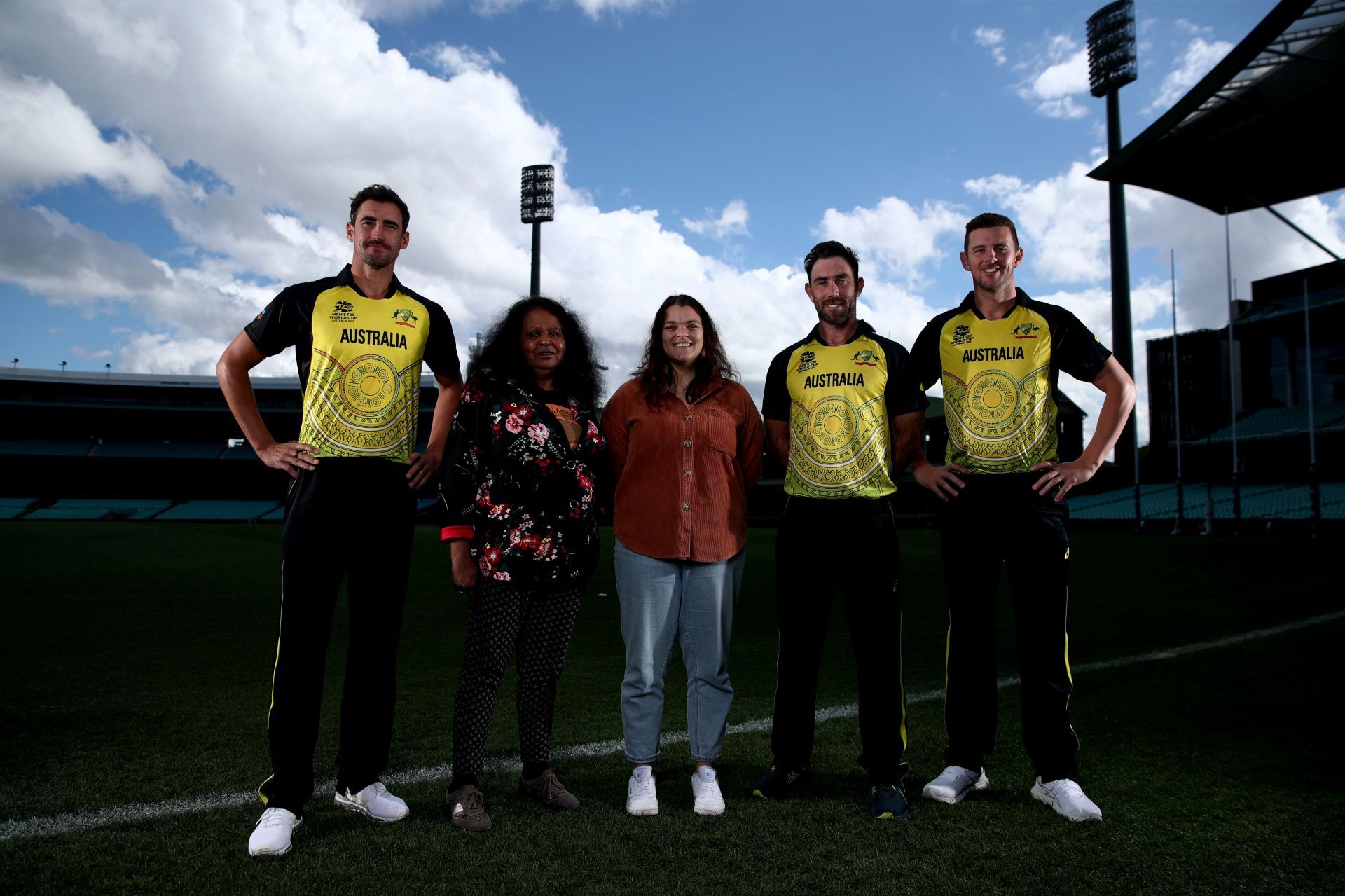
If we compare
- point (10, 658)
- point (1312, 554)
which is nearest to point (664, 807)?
point (10, 658)

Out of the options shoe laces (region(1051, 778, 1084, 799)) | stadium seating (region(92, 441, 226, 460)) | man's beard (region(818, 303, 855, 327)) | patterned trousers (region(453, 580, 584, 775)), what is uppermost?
stadium seating (region(92, 441, 226, 460))

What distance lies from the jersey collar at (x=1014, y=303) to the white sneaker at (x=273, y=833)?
302 centimetres

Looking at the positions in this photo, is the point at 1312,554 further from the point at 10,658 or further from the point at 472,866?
the point at 10,658

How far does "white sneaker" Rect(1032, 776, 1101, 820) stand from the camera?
2717 mm

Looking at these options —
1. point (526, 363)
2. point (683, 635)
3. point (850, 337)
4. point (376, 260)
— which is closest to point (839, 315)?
point (850, 337)

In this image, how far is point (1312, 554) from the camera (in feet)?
40.5

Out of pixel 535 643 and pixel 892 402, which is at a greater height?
pixel 892 402

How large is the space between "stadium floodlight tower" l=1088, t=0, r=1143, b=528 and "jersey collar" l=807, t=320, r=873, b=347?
36.1 m

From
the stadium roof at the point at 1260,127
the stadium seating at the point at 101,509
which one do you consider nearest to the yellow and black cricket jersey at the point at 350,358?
the stadium roof at the point at 1260,127

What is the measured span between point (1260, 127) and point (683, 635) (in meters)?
21.6

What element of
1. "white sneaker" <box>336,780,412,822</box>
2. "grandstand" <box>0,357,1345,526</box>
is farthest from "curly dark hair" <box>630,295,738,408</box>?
"grandstand" <box>0,357,1345,526</box>

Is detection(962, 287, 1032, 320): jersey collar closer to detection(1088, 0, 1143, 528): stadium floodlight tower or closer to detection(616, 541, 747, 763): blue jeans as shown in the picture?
detection(616, 541, 747, 763): blue jeans

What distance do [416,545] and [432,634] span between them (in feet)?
36.7

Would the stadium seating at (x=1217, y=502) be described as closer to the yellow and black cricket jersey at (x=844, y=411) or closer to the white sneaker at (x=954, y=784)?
the white sneaker at (x=954, y=784)
